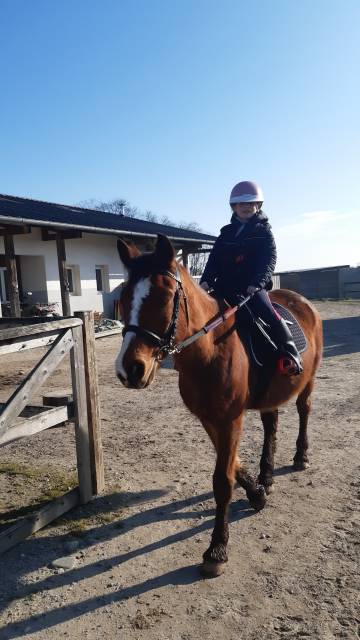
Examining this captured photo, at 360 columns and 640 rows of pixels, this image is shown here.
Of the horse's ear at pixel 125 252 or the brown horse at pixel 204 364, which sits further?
the horse's ear at pixel 125 252

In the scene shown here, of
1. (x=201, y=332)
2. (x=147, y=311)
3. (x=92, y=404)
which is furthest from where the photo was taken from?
(x=92, y=404)

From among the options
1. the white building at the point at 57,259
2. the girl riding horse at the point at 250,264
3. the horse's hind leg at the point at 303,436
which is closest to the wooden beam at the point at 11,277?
the white building at the point at 57,259

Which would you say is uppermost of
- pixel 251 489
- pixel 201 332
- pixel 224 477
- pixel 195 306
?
pixel 195 306

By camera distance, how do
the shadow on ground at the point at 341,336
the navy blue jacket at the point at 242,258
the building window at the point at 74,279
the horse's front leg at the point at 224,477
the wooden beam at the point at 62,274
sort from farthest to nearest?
the building window at the point at 74,279, the wooden beam at the point at 62,274, the shadow on ground at the point at 341,336, the navy blue jacket at the point at 242,258, the horse's front leg at the point at 224,477

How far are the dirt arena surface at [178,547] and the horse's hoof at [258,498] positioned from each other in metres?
0.05

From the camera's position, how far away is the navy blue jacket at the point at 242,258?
3.51 m

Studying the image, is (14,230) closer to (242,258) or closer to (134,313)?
(242,258)

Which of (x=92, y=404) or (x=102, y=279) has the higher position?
(x=102, y=279)

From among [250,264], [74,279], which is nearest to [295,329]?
[250,264]

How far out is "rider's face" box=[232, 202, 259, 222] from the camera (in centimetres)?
367

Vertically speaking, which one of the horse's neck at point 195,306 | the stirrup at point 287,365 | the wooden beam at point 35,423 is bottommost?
the wooden beam at point 35,423

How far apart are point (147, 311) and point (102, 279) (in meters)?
15.6

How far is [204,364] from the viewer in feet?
9.46

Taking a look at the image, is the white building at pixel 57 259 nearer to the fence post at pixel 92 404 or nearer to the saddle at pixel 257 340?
the fence post at pixel 92 404
